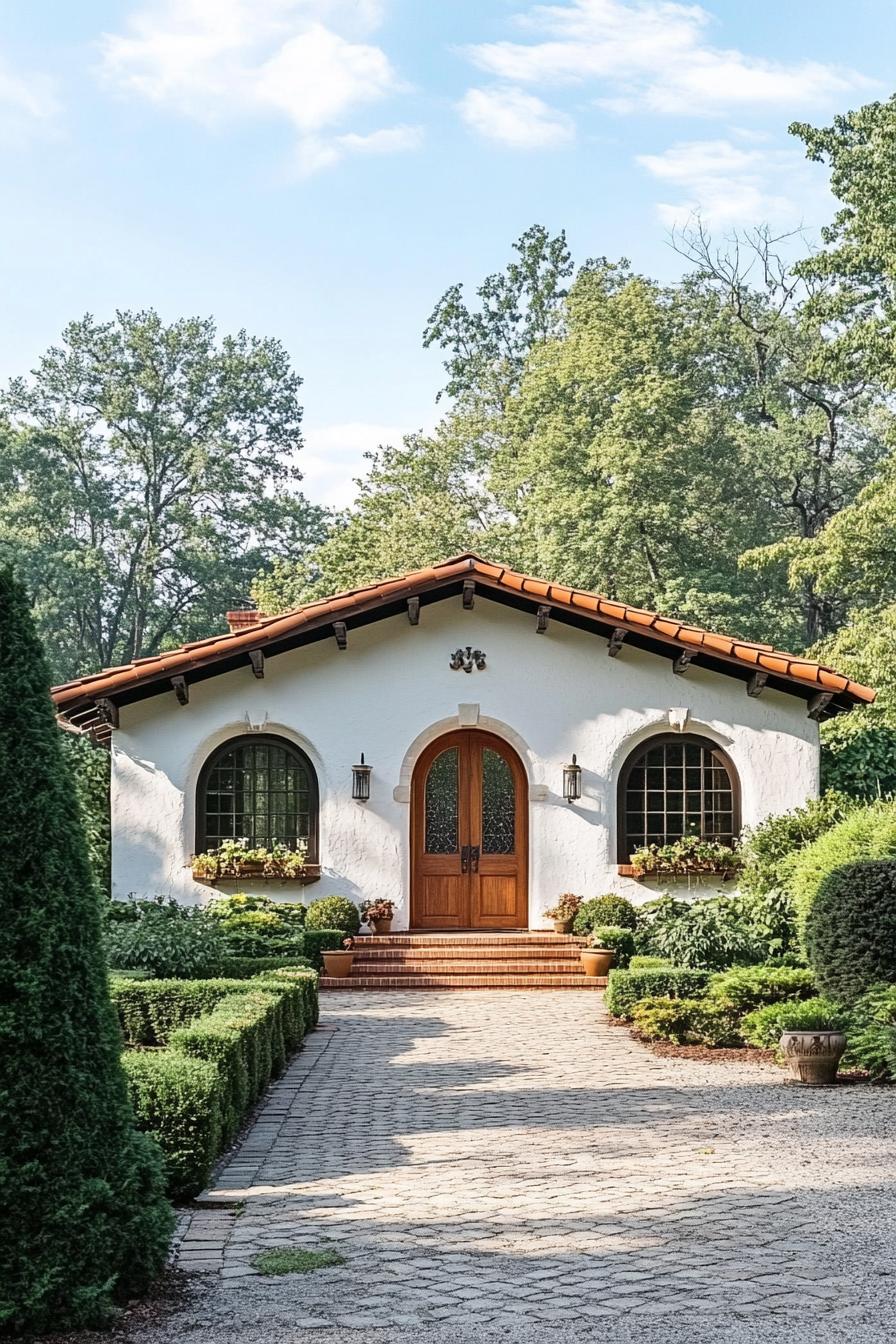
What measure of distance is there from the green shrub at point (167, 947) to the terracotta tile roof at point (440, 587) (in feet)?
10.8

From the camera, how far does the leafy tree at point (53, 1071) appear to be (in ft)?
15.6

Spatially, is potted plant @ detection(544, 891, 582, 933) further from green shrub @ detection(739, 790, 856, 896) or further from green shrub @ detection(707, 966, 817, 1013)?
green shrub @ detection(707, 966, 817, 1013)

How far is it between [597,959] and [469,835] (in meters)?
2.89

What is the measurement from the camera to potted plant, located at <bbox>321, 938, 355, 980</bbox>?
1622 centimetres

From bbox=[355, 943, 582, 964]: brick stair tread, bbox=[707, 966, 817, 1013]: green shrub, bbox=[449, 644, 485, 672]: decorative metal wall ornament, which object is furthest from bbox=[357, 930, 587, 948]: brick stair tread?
bbox=[707, 966, 817, 1013]: green shrub

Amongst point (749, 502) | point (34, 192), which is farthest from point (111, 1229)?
point (749, 502)

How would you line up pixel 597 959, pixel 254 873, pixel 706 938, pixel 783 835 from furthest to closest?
pixel 254 873
pixel 783 835
pixel 597 959
pixel 706 938

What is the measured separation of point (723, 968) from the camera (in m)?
14.6

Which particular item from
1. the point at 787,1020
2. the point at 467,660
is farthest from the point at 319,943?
the point at 787,1020

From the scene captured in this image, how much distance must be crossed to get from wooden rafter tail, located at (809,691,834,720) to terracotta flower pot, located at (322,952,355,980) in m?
6.49

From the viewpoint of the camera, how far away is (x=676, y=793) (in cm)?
1800

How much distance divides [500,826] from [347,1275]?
503 inches

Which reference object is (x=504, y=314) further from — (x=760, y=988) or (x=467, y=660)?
(x=760, y=988)

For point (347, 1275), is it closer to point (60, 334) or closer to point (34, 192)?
point (34, 192)
